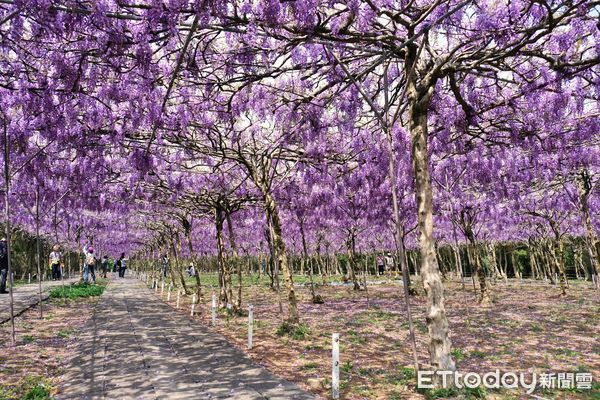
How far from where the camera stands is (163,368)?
740cm

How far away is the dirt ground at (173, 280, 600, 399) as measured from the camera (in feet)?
21.7

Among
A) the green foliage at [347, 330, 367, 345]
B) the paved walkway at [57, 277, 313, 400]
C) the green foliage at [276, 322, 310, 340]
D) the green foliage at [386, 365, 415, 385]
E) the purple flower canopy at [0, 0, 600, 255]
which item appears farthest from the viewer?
the green foliage at [276, 322, 310, 340]

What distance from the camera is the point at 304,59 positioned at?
284 inches

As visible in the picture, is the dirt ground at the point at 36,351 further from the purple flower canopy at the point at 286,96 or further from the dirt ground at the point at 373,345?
the purple flower canopy at the point at 286,96

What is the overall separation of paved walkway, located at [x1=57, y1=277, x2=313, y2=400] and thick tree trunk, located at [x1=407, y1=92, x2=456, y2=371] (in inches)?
72.5

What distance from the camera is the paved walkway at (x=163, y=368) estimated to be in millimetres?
6043

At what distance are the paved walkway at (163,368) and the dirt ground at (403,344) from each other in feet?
1.69

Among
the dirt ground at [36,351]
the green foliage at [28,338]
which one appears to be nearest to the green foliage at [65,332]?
the dirt ground at [36,351]

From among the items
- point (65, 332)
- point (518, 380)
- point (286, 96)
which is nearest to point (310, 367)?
point (518, 380)

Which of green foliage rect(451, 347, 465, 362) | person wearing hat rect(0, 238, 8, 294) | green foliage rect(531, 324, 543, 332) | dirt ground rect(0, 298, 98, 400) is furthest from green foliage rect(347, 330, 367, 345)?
person wearing hat rect(0, 238, 8, 294)

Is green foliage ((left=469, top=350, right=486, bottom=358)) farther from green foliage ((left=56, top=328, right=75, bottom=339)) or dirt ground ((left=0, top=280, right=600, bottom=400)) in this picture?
green foliage ((left=56, top=328, right=75, bottom=339))

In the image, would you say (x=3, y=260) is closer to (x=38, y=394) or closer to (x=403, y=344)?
(x=38, y=394)

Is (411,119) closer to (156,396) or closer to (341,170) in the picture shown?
(156,396)

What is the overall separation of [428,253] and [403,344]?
4308 millimetres
